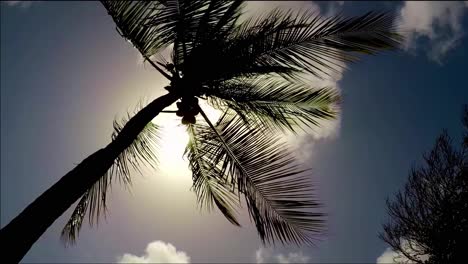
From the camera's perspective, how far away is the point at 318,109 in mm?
5855

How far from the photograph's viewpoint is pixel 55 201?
3027mm

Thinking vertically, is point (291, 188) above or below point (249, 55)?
below

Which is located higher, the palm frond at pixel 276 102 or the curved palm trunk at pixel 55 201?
the palm frond at pixel 276 102

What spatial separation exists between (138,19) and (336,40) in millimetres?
2409

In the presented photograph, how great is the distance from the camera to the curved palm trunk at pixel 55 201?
2719mm

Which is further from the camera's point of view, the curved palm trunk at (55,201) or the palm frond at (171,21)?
the palm frond at (171,21)

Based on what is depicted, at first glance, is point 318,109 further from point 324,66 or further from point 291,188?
point 291,188

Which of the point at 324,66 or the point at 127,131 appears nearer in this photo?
the point at 127,131

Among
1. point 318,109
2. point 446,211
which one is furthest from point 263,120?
point 446,211

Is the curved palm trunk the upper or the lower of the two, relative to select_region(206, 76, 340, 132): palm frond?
lower

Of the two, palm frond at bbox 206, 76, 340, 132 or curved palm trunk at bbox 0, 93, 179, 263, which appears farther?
palm frond at bbox 206, 76, 340, 132

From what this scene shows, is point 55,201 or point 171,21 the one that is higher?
point 171,21

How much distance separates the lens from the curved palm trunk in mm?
2719

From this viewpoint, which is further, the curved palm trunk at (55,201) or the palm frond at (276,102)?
the palm frond at (276,102)
